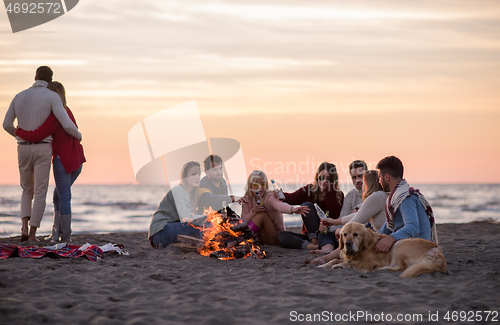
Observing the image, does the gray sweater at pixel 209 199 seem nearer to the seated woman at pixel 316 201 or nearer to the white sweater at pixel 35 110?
the seated woman at pixel 316 201

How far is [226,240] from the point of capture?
586cm

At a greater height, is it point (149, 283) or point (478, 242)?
point (149, 283)

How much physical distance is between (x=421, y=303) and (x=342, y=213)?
3.20 meters

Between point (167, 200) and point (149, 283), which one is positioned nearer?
point (149, 283)

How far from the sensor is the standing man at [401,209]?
15.3ft

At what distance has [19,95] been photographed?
659 centimetres

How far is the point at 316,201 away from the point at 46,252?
156 inches

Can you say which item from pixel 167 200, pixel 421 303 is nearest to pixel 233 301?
pixel 421 303

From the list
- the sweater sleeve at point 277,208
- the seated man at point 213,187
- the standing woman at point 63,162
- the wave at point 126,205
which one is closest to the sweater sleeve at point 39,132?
the standing woman at point 63,162

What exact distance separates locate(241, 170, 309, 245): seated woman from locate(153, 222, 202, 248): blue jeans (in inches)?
33.8

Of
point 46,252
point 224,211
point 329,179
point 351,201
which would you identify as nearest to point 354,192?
point 351,201

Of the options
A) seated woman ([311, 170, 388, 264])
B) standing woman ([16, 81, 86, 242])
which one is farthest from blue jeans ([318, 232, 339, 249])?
standing woman ([16, 81, 86, 242])

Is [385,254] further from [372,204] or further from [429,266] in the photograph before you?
[372,204]

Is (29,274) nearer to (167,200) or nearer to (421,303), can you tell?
(167,200)
